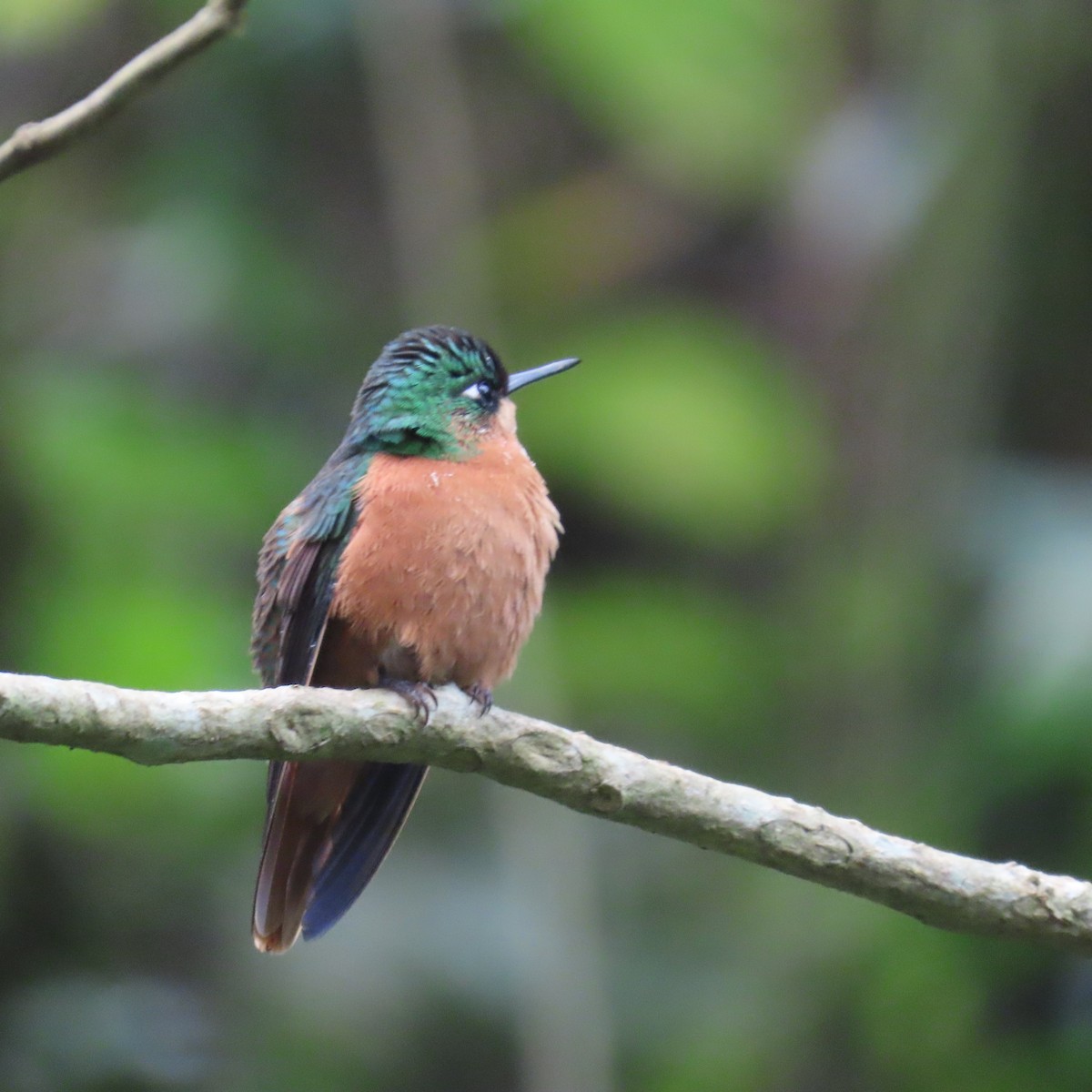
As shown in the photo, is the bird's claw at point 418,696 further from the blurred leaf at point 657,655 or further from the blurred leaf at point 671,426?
the blurred leaf at point 671,426

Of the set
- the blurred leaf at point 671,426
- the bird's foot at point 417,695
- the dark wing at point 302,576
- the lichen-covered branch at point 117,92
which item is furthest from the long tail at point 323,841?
the blurred leaf at point 671,426

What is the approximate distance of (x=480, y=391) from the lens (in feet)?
14.3

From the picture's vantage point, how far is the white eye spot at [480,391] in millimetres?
4305

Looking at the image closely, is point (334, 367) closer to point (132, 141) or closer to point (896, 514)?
point (132, 141)

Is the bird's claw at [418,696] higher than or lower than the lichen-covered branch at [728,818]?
higher

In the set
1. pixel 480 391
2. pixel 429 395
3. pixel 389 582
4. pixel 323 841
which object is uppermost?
pixel 480 391

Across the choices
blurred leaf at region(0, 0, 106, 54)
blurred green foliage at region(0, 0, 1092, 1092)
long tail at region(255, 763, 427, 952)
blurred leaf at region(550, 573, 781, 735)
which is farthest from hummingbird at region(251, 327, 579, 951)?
blurred leaf at region(550, 573, 781, 735)

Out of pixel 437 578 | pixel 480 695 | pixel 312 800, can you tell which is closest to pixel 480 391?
pixel 437 578

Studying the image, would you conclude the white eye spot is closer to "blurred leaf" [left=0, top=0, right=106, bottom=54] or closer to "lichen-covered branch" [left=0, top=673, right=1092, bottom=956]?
"lichen-covered branch" [left=0, top=673, right=1092, bottom=956]

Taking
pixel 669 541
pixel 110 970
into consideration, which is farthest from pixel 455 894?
pixel 669 541

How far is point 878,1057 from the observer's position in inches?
230

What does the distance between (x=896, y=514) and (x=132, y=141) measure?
11.9 feet

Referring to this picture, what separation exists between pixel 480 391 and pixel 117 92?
1833 millimetres

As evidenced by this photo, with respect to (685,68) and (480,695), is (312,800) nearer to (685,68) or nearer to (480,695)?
(480,695)
